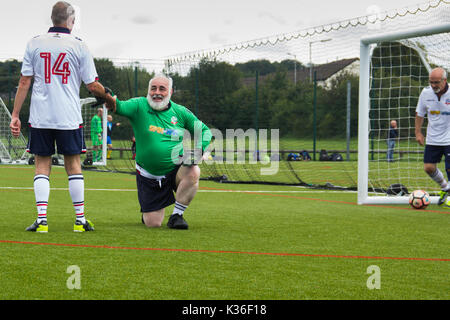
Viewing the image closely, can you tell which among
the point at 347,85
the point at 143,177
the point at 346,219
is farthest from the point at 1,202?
the point at 347,85

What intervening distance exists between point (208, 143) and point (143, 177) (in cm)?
78

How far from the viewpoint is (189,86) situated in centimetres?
2153

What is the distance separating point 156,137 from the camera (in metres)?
6.12

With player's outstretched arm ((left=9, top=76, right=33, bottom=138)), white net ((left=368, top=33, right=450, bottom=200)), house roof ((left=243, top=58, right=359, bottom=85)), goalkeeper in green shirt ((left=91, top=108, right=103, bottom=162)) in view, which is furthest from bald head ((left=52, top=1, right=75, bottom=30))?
house roof ((left=243, top=58, right=359, bottom=85))

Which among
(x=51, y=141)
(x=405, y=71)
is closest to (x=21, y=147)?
(x=405, y=71)

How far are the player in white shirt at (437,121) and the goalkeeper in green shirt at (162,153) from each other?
13.7ft

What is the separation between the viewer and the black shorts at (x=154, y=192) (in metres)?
6.20

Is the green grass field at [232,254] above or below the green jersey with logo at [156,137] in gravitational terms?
below

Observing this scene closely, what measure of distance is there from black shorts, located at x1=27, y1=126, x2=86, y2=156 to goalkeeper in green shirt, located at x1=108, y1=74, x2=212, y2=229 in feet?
2.14

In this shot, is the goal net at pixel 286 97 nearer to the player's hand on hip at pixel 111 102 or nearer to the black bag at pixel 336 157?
the black bag at pixel 336 157

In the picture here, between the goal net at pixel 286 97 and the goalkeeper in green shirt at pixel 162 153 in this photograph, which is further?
the goal net at pixel 286 97

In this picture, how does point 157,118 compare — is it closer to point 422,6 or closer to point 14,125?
point 14,125

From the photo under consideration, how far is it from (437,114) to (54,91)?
5.82 meters

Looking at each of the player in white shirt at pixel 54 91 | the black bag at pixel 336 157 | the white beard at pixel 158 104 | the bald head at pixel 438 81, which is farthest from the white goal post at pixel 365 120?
the black bag at pixel 336 157
